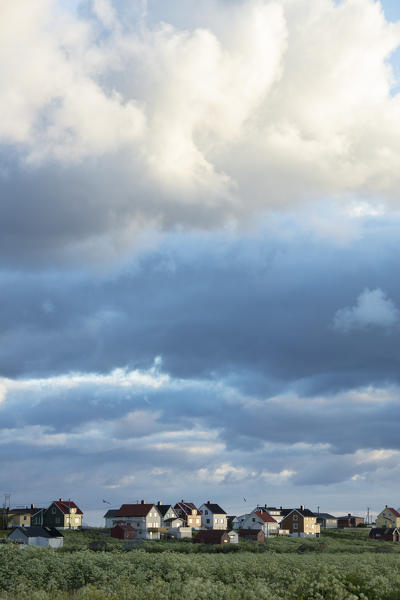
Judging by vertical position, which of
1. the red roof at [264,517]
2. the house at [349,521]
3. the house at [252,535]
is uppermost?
the red roof at [264,517]

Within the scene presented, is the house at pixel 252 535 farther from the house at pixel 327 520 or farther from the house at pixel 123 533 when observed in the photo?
the house at pixel 327 520

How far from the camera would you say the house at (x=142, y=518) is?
12610cm

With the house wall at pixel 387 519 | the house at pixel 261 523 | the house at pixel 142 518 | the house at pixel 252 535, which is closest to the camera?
the house at pixel 252 535

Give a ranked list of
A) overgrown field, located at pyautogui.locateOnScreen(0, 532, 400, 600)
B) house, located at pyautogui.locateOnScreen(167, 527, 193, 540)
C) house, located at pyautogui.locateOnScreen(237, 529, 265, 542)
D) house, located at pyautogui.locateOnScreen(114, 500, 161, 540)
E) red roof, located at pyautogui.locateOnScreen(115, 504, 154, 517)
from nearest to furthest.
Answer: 1. overgrown field, located at pyautogui.locateOnScreen(0, 532, 400, 600)
2. house, located at pyautogui.locateOnScreen(237, 529, 265, 542)
3. house, located at pyautogui.locateOnScreen(167, 527, 193, 540)
4. house, located at pyautogui.locateOnScreen(114, 500, 161, 540)
5. red roof, located at pyautogui.locateOnScreen(115, 504, 154, 517)

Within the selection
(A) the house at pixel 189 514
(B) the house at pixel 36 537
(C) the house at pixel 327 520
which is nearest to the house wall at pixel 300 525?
(A) the house at pixel 189 514

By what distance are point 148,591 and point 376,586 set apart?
790 cm

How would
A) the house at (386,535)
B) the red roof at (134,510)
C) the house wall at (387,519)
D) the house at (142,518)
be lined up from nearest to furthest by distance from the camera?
the house at (142,518) < the house at (386,535) < the red roof at (134,510) < the house wall at (387,519)

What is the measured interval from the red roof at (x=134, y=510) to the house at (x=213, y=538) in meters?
26.5

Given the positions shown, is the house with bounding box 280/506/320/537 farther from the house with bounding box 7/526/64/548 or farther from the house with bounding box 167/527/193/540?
the house with bounding box 7/526/64/548

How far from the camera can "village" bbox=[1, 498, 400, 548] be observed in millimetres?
102500

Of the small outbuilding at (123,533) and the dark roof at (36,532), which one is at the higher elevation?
the dark roof at (36,532)

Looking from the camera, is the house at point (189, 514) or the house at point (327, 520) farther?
the house at point (327, 520)

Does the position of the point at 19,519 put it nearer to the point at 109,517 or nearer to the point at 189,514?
the point at 109,517

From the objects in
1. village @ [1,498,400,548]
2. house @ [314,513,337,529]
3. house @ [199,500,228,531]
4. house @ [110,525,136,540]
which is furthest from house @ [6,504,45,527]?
house @ [314,513,337,529]
